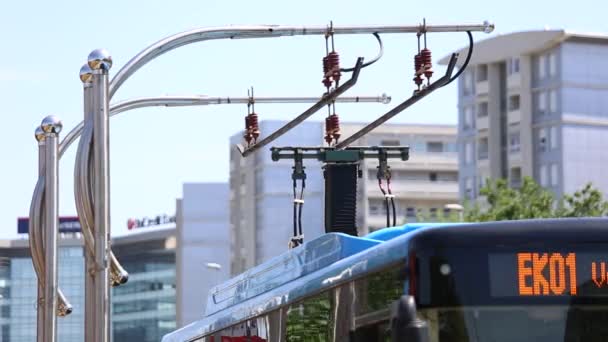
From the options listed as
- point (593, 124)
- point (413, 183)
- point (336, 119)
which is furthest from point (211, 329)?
point (413, 183)

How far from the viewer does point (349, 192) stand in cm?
1462

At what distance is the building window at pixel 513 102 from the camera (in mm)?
101125

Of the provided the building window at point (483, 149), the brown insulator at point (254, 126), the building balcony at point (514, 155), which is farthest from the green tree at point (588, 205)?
the building window at point (483, 149)

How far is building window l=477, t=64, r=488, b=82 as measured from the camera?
104 metres

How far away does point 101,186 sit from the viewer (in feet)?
52.0

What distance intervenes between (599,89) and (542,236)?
92.2 meters

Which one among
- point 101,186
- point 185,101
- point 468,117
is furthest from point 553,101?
point 101,186

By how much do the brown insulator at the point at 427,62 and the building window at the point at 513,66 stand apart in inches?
3353

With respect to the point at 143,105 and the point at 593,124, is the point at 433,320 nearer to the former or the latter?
the point at 143,105

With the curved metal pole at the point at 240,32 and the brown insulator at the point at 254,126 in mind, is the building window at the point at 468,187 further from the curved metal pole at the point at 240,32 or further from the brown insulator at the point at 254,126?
the curved metal pole at the point at 240,32

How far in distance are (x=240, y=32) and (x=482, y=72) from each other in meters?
88.5

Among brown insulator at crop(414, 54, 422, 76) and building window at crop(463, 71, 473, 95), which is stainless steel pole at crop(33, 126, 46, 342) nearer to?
brown insulator at crop(414, 54, 422, 76)

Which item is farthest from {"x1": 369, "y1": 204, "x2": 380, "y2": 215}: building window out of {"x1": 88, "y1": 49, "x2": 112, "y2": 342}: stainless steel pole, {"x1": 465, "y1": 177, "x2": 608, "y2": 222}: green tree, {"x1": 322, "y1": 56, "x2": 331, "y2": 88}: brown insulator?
{"x1": 88, "y1": 49, "x2": 112, "y2": 342}: stainless steel pole

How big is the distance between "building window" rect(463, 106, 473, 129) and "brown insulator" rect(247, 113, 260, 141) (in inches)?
3417
